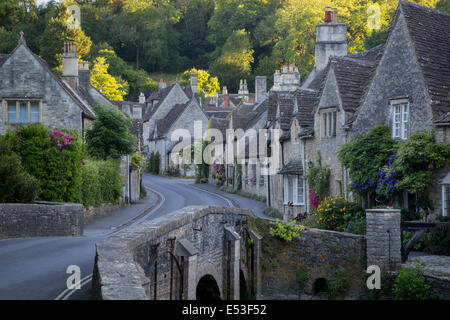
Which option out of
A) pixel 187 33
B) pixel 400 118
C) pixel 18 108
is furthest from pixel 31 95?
pixel 187 33

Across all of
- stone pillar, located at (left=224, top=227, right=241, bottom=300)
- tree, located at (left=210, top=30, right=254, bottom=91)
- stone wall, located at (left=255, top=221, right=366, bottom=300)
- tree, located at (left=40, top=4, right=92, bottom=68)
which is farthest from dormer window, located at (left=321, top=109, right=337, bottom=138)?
tree, located at (left=210, top=30, right=254, bottom=91)

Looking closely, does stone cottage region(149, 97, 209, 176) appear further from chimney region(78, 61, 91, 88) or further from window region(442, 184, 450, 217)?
window region(442, 184, 450, 217)

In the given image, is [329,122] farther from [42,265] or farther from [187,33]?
[187,33]

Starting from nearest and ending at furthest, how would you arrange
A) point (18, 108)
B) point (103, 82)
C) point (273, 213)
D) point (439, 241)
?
point (439, 241), point (273, 213), point (18, 108), point (103, 82)

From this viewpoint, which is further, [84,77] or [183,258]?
[84,77]

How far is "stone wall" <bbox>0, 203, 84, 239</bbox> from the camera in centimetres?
2133

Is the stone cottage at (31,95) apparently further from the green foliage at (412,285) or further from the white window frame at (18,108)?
the green foliage at (412,285)

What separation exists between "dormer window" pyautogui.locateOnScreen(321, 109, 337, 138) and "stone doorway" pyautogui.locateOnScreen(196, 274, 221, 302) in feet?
37.2

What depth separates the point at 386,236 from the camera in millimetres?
19969

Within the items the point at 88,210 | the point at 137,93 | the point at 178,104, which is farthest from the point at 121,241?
the point at 137,93

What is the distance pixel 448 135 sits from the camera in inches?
831

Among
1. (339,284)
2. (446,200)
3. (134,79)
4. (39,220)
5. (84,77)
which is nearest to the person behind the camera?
(446,200)

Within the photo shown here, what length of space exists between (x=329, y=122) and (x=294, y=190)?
579cm
